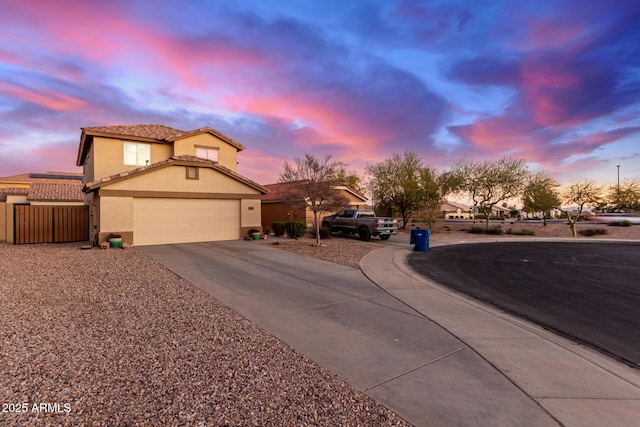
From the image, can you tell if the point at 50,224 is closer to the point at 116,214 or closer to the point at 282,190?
the point at 116,214

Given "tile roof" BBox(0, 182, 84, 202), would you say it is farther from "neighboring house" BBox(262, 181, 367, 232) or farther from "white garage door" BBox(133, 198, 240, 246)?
"neighboring house" BBox(262, 181, 367, 232)

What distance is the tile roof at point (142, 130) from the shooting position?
18.4 m

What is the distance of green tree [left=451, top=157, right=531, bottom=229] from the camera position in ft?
91.9

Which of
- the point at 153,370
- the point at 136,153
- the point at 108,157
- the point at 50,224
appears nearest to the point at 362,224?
the point at 136,153

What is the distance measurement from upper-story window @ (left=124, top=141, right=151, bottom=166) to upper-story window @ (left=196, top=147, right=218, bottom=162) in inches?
121

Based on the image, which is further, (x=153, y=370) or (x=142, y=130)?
(x=142, y=130)

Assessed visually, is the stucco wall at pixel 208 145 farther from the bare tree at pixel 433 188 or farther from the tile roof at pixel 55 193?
the bare tree at pixel 433 188

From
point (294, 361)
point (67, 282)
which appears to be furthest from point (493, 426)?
point (67, 282)

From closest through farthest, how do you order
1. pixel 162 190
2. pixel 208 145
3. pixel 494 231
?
pixel 162 190 < pixel 208 145 < pixel 494 231

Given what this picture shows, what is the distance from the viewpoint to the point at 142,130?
20516 mm

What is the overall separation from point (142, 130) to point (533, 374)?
922 inches

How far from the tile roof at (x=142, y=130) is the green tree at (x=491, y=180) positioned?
24.7 metres

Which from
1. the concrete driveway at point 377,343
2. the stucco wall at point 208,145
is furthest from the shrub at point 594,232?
the stucco wall at point 208,145

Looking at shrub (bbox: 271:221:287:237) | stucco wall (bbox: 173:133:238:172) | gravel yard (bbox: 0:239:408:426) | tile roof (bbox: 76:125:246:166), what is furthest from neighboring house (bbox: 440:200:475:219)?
gravel yard (bbox: 0:239:408:426)
